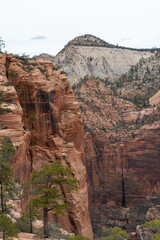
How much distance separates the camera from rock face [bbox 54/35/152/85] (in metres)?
110

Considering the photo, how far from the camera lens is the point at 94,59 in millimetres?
116000

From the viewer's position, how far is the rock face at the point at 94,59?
11050 cm

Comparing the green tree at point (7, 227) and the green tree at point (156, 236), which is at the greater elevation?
the green tree at point (7, 227)

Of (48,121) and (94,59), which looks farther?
(94,59)

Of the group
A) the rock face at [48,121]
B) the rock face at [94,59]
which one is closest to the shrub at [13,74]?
the rock face at [48,121]

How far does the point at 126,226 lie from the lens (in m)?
50.7

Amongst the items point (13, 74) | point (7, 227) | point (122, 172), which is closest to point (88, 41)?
point (122, 172)

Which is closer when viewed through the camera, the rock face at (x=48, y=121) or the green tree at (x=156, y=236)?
the green tree at (x=156, y=236)

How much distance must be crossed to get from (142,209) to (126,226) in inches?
148

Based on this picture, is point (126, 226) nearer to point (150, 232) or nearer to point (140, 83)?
point (150, 232)

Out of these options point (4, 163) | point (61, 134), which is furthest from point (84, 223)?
point (4, 163)

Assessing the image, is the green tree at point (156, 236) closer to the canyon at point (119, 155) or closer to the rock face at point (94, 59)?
the canyon at point (119, 155)

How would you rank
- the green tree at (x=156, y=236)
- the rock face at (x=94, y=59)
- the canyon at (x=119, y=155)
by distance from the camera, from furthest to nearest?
the rock face at (x=94, y=59) < the canyon at (x=119, y=155) < the green tree at (x=156, y=236)

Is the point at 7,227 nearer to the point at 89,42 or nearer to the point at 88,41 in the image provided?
the point at 89,42
